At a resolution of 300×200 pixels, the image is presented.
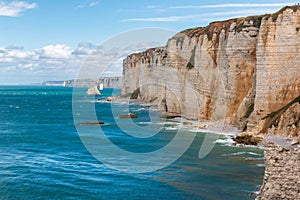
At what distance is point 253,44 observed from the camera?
158 feet

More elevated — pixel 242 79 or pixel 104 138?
pixel 242 79

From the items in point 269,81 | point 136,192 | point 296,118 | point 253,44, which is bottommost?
point 136,192

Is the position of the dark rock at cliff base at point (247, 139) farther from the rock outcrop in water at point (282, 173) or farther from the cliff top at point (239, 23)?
the rock outcrop in water at point (282, 173)

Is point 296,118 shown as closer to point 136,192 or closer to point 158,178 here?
point 158,178

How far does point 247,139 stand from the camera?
40125mm

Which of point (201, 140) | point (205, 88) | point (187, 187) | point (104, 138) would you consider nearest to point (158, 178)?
point (187, 187)

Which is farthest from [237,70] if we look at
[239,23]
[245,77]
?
[239,23]

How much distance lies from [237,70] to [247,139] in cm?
1275

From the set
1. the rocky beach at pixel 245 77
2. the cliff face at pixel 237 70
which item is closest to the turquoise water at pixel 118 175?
the rocky beach at pixel 245 77

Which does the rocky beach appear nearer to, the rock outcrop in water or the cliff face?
the cliff face

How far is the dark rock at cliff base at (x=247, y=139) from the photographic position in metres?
39.6

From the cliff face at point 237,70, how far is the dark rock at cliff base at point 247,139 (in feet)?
7.50

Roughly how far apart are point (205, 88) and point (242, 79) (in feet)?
29.4

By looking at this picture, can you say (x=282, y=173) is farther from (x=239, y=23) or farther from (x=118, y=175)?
(x=239, y=23)
